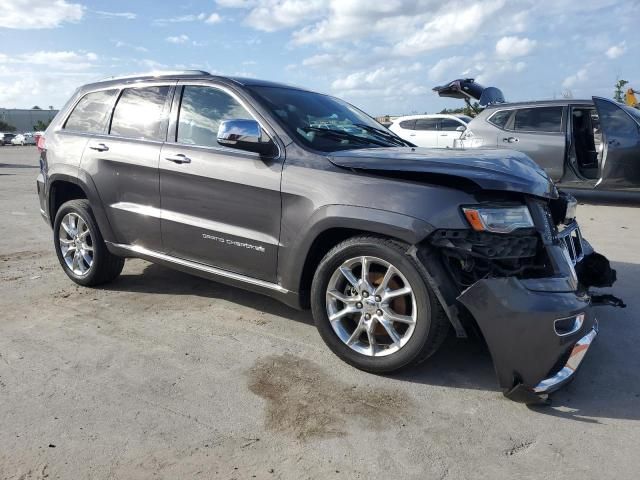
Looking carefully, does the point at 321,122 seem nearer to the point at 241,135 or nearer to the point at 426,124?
the point at 241,135

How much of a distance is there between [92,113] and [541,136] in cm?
729

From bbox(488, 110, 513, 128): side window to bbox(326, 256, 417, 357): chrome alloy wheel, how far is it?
24.7ft

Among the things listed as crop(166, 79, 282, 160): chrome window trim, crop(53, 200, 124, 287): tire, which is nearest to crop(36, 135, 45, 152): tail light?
crop(53, 200, 124, 287): tire

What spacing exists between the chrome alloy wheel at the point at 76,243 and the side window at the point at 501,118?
296 inches

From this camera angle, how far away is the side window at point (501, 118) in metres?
9.91

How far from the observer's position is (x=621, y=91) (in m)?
21.4

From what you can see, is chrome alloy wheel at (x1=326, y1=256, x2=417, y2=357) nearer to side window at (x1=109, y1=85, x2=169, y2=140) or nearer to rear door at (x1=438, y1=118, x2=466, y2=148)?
side window at (x1=109, y1=85, x2=169, y2=140)

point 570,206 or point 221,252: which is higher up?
point 570,206

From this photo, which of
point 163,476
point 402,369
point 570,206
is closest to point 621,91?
point 570,206

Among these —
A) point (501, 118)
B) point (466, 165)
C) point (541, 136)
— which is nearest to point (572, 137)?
point (541, 136)

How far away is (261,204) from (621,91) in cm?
2204

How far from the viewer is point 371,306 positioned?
3.31 metres

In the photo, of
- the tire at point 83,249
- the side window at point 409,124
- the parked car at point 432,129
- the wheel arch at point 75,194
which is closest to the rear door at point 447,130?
the parked car at point 432,129

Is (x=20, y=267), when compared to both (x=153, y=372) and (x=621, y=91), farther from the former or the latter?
(x=621, y=91)
